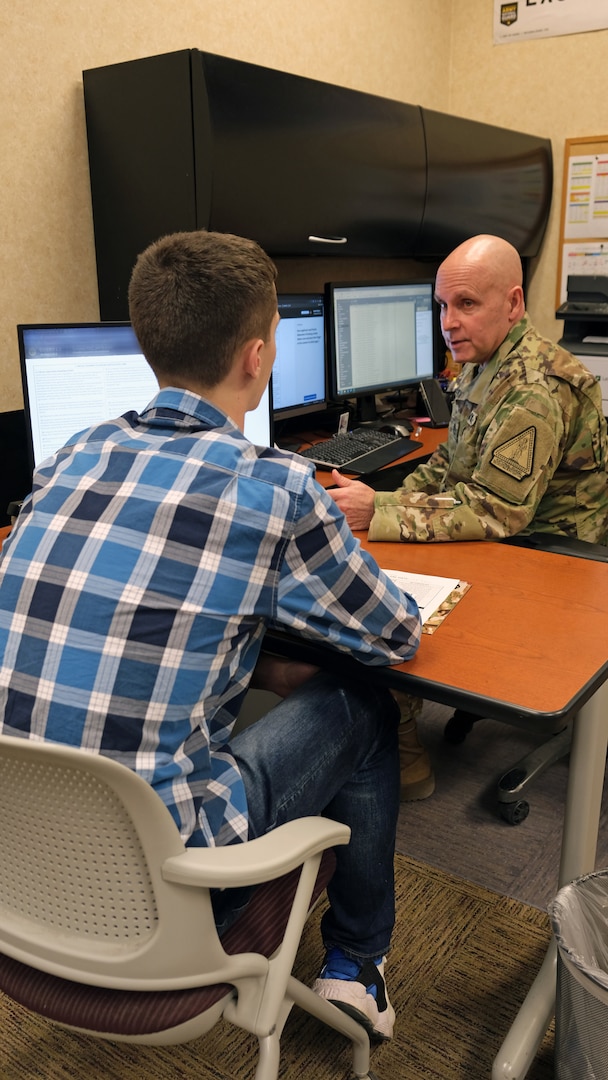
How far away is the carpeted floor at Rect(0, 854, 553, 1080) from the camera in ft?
4.57

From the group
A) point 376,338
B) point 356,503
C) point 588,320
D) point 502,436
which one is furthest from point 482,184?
point 356,503

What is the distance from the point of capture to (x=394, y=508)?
5.78 ft

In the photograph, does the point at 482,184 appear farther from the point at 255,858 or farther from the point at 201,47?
the point at 255,858

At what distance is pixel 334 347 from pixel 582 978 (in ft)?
6.41

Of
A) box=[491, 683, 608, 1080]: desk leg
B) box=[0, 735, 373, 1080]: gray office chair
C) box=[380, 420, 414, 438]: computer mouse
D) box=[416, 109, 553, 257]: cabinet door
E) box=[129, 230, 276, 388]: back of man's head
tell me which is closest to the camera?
box=[0, 735, 373, 1080]: gray office chair

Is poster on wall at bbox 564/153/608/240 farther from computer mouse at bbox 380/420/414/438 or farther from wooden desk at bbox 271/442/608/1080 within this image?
wooden desk at bbox 271/442/608/1080

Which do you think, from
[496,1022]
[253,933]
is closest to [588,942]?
[496,1022]

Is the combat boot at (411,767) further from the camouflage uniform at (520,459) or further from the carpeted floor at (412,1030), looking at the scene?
the camouflage uniform at (520,459)

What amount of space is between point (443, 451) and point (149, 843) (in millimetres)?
1528

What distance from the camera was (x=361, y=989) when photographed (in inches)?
54.9

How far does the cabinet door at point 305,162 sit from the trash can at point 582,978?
161cm

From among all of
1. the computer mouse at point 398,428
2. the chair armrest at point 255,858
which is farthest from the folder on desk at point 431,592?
the computer mouse at point 398,428

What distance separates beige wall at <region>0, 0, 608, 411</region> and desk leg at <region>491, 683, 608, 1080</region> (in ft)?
5.06

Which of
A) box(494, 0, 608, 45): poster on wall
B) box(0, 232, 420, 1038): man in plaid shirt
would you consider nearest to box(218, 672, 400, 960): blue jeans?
box(0, 232, 420, 1038): man in plaid shirt
